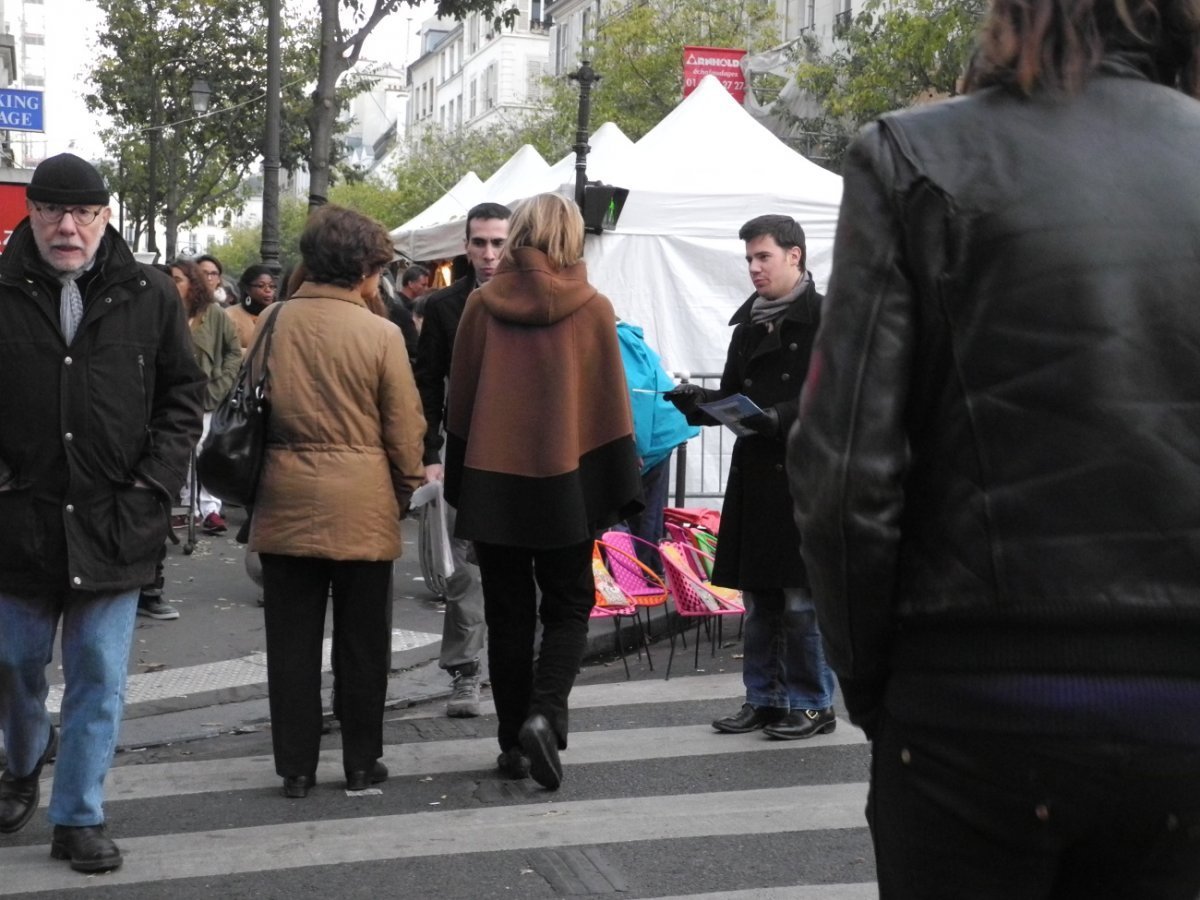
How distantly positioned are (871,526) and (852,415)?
0.13 meters

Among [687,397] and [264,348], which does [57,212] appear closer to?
[264,348]

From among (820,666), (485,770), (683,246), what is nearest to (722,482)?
(683,246)

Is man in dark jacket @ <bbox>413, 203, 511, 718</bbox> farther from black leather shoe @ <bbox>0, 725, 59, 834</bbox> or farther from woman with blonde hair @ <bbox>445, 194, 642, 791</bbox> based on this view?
black leather shoe @ <bbox>0, 725, 59, 834</bbox>

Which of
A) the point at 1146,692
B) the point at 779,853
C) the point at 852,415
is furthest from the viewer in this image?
the point at 779,853

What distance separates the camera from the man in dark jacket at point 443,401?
6.60 m

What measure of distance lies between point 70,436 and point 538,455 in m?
1.57

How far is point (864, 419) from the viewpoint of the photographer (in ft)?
6.34

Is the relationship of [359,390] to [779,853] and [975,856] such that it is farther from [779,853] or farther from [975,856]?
[975,856]

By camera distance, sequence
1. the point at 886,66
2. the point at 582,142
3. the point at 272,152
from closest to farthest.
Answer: the point at 582,142, the point at 272,152, the point at 886,66

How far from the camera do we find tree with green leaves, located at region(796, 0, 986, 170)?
24.1 metres

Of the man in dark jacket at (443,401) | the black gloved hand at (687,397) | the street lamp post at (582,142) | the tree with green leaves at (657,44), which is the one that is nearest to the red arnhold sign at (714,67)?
the street lamp post at (582,142)

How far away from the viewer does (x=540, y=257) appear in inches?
222

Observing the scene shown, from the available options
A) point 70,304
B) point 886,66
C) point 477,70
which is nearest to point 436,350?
point 70,304

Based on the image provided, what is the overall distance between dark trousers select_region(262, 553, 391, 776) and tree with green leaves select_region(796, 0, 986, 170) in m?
17.8
